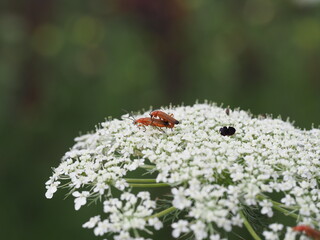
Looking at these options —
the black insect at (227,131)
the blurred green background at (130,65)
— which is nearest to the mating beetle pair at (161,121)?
the black insect at (227,131)

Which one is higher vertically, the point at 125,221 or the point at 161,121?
the point at 161,121

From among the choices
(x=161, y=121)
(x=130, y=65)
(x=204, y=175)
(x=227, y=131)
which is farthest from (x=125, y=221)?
(x=130, y=65)

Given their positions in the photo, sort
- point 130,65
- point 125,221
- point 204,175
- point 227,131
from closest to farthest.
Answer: point 125,221, point 204,175, point 227,131, point 130,65

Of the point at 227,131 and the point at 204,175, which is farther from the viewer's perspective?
the point at 227,131

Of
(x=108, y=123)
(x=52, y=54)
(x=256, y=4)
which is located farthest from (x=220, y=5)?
(x=108, y=123)

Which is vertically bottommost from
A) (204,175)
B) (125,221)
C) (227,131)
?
(125,221)

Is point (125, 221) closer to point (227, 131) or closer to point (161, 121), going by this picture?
point (161, 121)

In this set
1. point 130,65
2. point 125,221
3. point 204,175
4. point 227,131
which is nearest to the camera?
point 125,221
